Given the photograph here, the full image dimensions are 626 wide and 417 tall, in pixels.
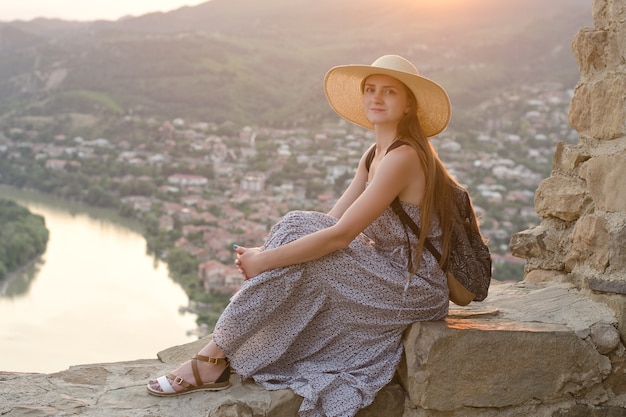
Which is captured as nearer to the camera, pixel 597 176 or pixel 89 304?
pixel 597 176

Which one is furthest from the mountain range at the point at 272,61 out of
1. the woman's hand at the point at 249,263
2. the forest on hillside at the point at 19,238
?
the woman's hand at the point at 249,263

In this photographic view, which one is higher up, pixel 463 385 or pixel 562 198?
pixel 562 198

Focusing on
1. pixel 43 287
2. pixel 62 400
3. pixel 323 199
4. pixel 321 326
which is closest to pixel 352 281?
pixel 321 326

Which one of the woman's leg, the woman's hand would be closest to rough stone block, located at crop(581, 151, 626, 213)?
the woman's hand

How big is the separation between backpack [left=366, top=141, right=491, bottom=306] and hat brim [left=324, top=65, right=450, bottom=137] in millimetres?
199

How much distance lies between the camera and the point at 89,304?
14383 mm

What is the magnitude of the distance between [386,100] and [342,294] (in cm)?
51

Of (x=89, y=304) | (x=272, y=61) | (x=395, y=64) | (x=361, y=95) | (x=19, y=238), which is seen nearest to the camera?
(x=395, y=64)

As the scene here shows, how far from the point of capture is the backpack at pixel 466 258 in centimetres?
193

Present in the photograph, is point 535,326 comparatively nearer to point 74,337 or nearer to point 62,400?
point 62,400

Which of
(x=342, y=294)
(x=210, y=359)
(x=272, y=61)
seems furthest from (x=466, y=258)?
(x=272, y=61)

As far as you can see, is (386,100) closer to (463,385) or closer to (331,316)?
(331,316)

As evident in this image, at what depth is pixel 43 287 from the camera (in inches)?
634

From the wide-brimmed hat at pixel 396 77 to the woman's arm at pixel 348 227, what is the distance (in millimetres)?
187
